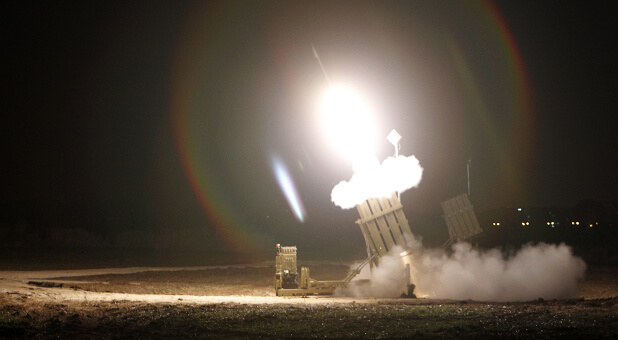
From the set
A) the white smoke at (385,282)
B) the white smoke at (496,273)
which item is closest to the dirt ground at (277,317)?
the white smoke at (385,282)

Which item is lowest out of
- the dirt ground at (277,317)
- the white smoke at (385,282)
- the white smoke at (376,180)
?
the dirt ground at (277,317)

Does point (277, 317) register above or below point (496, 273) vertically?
below

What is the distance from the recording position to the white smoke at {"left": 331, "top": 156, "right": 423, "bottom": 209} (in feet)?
76.5

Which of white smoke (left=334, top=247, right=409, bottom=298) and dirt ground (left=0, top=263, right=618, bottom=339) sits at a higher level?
white smoke (left=334, top=247, right=409, bottom=298)

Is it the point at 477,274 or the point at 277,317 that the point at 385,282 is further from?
the point at 277,317

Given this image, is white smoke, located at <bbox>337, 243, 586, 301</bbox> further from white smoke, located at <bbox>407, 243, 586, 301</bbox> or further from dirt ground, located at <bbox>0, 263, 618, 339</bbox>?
dirt ground, located at <bbox>0, 263, 618, 339</bbox>

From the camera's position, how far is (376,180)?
23.4 m

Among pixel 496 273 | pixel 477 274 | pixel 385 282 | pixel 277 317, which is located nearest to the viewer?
pixel 277 317

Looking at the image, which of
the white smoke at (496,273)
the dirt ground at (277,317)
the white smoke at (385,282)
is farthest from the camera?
the white smoke at (385,282)

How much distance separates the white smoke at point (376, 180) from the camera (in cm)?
2333

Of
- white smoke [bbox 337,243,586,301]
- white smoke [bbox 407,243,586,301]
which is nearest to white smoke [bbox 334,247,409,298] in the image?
white smoke [bbox 337,243,586,301]

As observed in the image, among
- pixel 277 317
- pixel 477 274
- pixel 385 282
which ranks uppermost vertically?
pixel 477 274

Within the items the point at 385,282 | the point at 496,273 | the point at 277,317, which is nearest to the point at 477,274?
the point at 496,273

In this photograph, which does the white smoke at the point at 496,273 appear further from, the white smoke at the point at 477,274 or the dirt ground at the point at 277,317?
the dirt ground at the point at 277,317
